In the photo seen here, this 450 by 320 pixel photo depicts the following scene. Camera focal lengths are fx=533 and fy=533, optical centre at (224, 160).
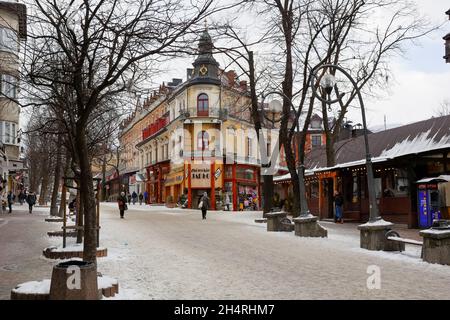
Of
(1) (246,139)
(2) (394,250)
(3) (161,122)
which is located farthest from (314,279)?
(3) (161,122)

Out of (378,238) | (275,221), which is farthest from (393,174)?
(378,238)

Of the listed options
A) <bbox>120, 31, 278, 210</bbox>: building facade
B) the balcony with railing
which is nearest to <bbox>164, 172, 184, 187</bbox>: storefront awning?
<bbox>120, 31, 278, 210</bbox>: building facade

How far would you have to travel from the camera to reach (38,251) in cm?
1331

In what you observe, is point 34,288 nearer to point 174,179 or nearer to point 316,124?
point 174,179

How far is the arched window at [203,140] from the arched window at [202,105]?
176 centimetres

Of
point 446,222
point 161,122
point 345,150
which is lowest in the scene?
point 446,222

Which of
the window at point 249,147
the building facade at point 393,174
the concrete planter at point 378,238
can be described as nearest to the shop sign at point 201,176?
the window at point 249,147

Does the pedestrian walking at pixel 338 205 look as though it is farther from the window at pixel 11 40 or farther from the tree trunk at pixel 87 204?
the tree trunk at pixel 87 204

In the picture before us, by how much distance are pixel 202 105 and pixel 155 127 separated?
1366 cm

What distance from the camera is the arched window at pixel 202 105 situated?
4947 centimetres

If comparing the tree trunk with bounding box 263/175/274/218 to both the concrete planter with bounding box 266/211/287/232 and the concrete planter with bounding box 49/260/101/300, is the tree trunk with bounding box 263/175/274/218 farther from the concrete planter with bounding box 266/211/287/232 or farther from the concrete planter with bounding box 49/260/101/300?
the concrete planter with bounding box 49/260/101/300
